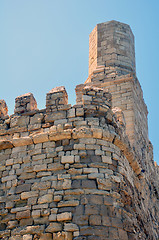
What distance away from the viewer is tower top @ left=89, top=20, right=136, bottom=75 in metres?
11.8

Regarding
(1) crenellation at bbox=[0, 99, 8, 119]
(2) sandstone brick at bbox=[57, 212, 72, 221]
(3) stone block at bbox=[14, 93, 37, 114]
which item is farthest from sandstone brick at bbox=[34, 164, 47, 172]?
(1) crenellation at bbox=[0, 99, 8, 119]

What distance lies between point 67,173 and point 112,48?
6.40 meters

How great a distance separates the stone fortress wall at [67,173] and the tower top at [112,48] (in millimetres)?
3585

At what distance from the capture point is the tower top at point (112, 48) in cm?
1184

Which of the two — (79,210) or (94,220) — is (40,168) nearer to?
A: (79,210)

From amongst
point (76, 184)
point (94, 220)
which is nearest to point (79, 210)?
point (94, 220)

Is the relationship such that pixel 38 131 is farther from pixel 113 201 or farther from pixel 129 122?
pixel 129 122

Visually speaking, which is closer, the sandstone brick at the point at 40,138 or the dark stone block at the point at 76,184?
the dark stone block at the point at 76,184

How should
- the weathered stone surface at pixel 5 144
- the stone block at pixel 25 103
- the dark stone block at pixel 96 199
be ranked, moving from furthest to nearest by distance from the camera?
the stone block at pixel 25 103, the weathered stone surface at pixel 5 144, the dark stone block at pixel 96 199

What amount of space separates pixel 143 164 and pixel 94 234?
183 inches

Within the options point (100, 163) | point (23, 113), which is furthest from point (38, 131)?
point (100, 163)

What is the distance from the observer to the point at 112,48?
475 inches

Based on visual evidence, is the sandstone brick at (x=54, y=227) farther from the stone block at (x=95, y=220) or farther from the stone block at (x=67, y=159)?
the stone block at (x=67, y=159)

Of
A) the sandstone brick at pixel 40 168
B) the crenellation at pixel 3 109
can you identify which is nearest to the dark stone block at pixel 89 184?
the sandstone brick at pixel 40 168
